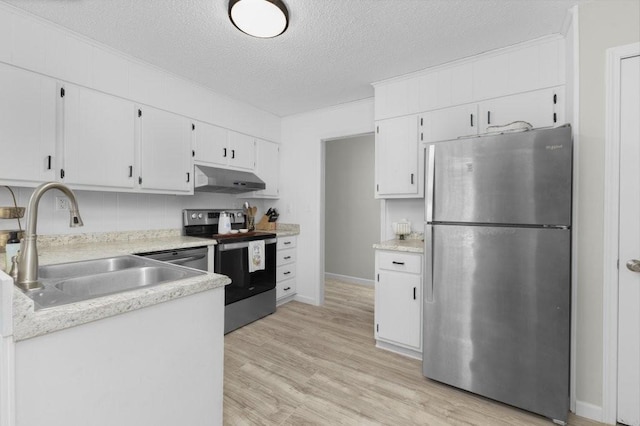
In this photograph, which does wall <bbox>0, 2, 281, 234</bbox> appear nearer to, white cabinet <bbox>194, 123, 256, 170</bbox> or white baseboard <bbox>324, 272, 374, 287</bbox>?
white cabinet <bbox>194, 123, 256, 170</bbox>

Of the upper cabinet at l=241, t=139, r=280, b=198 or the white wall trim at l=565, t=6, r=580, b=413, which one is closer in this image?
the white wall trim at l=565, t=6, r=580, b=413

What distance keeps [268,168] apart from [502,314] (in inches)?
120

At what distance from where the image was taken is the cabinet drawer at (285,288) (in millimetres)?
3690

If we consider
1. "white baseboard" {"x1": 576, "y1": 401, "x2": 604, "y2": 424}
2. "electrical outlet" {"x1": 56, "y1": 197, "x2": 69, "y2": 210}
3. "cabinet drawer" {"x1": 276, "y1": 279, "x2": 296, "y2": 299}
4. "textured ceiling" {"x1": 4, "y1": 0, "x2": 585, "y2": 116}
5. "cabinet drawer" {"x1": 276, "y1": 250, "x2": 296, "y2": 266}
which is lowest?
"white baseboard" {"x1": 576, "y1": 401, "x2": 604, "y2": 424}

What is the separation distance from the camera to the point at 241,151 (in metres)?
3.55

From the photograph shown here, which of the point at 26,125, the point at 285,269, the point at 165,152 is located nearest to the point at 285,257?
the point at 285,269

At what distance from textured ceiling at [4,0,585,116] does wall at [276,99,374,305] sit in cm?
76

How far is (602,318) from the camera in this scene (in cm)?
175

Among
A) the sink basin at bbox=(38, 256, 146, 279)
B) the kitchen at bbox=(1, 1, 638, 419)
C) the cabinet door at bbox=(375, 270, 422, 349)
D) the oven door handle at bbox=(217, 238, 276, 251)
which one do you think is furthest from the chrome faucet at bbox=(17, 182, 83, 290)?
the cabinet door at bbox=(375, 270, 422, 349)

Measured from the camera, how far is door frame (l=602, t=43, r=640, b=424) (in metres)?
1.71

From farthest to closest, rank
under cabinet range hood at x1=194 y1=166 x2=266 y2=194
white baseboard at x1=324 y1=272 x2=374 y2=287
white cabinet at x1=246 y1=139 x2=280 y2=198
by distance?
white baseboard at x1=324 y1=272 x2=374 y2=287
white cabinet at x1=246 y1=139 x2=280 y2=198
under cabinet range hood at x1=194 y1=166 x2=266 y2=194

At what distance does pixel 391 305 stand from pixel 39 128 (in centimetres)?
295

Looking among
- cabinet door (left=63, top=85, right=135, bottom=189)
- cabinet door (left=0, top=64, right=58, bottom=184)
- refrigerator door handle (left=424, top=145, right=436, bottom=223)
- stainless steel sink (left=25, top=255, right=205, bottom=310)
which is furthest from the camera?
cabinet door (left=63, top=85, right=135, bottom=189)

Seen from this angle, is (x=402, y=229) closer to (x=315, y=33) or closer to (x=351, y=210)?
(x=315, y=33)
